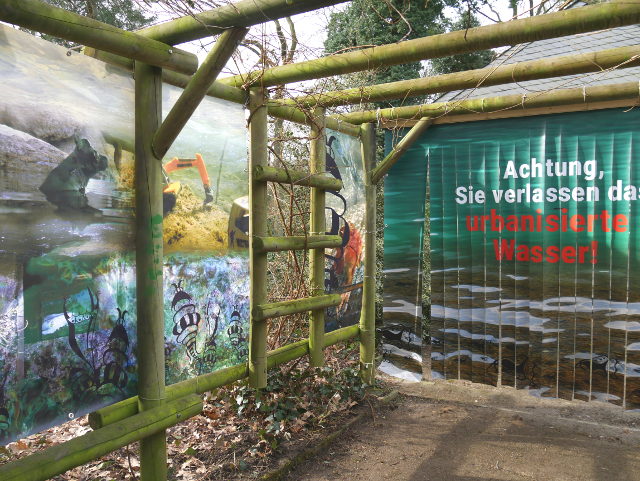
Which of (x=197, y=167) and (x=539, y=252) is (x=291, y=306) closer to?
(x=197, y=167)

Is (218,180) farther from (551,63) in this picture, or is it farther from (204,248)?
(551,63)

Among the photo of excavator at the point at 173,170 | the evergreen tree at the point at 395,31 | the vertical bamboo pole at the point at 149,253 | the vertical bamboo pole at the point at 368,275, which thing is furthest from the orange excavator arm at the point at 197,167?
the evergreen tree at the point at 395,31

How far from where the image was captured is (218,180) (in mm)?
3625

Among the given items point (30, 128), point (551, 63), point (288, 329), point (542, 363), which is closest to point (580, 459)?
point (542, 363)

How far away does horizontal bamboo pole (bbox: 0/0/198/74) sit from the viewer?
213 cm

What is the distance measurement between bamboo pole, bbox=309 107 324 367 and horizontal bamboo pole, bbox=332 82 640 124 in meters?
0.94

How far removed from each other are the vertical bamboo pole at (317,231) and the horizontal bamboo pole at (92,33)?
179 cm

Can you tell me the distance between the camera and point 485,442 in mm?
4527

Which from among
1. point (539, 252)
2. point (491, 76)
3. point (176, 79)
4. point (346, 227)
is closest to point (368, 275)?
point (346, 227)

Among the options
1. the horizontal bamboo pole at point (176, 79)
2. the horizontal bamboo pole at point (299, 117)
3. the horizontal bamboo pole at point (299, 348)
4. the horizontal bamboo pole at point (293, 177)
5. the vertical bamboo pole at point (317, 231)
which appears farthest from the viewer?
the vertical bamboo pole at point (317, 231)

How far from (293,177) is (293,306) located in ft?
3.25

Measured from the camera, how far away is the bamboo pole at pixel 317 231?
14.7 feet

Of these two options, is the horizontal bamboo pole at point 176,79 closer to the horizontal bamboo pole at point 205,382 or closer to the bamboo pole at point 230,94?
the bamboo pole at point 230,94

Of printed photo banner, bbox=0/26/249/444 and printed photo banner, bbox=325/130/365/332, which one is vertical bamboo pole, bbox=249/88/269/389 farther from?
printed photo banner, bbox=325/130/365/332
